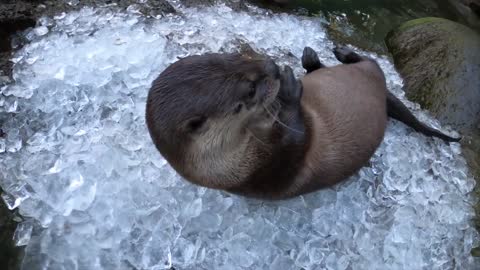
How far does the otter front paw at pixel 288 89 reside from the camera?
2308 millimetres

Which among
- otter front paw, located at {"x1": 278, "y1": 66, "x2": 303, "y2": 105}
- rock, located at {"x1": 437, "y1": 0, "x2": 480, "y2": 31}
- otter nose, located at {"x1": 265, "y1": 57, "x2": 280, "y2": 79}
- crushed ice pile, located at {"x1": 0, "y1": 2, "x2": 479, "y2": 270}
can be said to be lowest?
crushed ice pile, located at {"x1": 0, "y1": 2, "x2": 479, "y2": 270}

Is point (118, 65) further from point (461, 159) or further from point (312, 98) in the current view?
point (461, 159)

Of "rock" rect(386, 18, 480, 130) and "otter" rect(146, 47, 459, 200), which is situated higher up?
"otter" rect(146, 47, 459, 200)

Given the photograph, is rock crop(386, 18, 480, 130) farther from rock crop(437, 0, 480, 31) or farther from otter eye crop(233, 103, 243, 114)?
otter eye crop(233, 103, 243, 114)

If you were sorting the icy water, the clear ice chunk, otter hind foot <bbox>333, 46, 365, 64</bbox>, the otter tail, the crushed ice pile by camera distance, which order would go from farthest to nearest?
1. the icy water
2. otter hind foot <bbox>333, 46, 365, 64</bbox>
3. the otter tail
4. the crushed ice pile
5. the clear ice chunk

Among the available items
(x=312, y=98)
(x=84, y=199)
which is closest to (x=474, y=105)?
(x=312, y=98)

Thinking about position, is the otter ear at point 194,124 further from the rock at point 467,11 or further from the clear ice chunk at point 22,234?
the rock at point 467,11

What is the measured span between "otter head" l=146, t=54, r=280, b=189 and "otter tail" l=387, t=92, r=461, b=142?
1.02 metres

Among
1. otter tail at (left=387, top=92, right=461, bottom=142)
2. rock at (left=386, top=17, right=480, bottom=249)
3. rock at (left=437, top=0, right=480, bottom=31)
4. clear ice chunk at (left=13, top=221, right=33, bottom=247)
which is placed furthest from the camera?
rock at (left=437, top=0, right=480, bottom=31)

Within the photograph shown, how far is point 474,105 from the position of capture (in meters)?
3.55

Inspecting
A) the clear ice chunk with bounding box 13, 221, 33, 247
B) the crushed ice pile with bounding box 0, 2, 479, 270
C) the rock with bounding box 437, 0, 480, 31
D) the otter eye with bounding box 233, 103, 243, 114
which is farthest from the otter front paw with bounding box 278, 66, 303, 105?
the rock with bounding box 437, 0, 480, 31

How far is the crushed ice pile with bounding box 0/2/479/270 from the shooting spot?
2691 millimetres

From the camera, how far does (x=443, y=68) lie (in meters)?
3.62

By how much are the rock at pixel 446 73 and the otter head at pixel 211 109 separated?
5.62 ft
